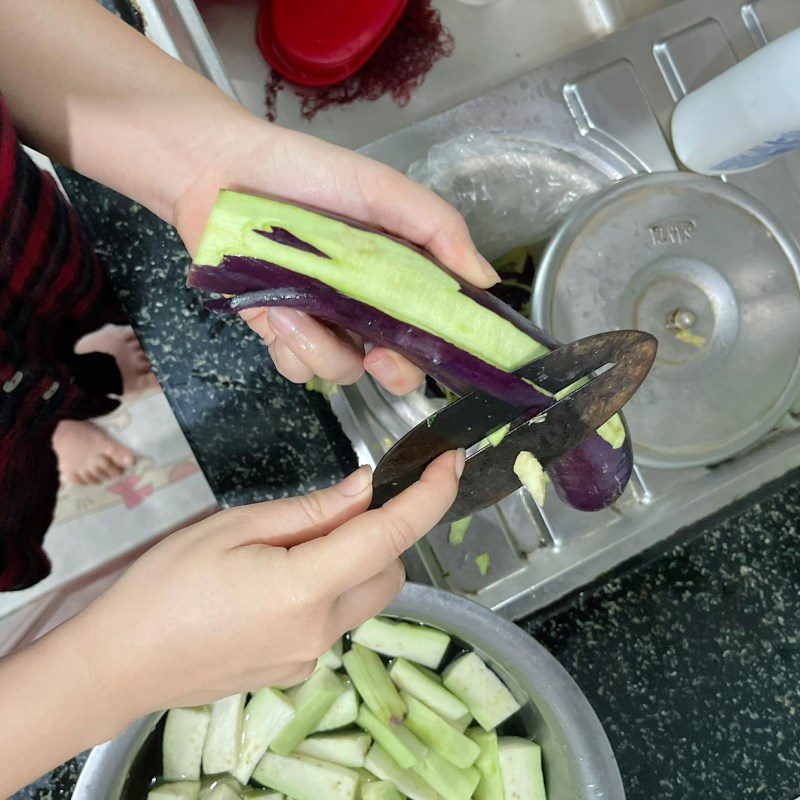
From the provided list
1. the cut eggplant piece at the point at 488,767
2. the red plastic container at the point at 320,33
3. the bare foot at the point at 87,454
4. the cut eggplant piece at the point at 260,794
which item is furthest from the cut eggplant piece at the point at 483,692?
the red plastic container at the point at 320,33

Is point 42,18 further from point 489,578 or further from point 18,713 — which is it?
point 489,578

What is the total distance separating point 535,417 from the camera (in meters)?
0.61

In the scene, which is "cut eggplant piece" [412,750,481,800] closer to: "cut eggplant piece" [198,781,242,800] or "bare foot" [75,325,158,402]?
"cut eggplant piece" [198,781,242,800]

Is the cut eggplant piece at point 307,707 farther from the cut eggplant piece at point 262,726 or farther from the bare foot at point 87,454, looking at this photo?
the bare foot at point 87,454

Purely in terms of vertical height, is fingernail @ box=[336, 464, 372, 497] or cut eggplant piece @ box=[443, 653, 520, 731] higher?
fingernail @ box=[336, 464, 372, 497]

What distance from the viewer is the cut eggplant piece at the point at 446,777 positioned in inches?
28.8

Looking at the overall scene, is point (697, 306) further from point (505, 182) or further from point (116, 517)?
point (116, 517)

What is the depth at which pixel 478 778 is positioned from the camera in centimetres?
75

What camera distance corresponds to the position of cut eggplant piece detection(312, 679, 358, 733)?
767 millimetres

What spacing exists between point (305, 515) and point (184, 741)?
0.36 metres

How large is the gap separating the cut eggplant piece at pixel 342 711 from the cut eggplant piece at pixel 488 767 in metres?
0.14

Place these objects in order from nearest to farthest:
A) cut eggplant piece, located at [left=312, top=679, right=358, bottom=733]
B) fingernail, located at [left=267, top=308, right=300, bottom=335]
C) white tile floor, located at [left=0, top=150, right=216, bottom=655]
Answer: fingernail, located at [left=267, top=308, right=300, bottom=335]
cut eggplant piece, located at [left=312, top=679, right=358, bottom=733]
white tile floor, located at [left=0, top=150, right=216, bottom=655]

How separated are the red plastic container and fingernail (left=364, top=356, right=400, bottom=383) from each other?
0.50 m

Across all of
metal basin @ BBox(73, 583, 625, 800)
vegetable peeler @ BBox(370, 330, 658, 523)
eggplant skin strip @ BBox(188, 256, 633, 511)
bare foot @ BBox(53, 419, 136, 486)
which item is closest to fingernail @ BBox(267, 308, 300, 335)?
eggplant skin strip @ BBox(188, 256, 633, 511)
